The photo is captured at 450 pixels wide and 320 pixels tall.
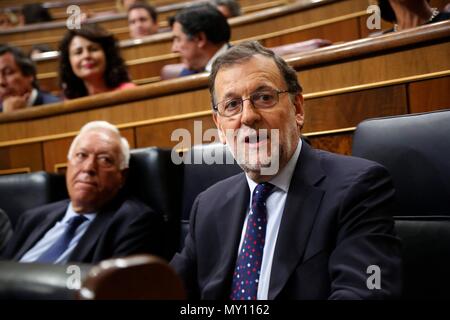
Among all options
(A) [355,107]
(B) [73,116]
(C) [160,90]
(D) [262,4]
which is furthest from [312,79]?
(D) [262,4]

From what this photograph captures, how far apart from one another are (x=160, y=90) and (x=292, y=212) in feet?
1.86

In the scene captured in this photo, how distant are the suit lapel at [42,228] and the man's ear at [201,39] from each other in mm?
575

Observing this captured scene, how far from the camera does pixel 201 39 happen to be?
1.34 m

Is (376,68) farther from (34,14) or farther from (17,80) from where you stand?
(34,14)

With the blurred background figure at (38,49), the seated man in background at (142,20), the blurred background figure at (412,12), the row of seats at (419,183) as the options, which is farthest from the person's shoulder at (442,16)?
the blurred background figure at (38,49)

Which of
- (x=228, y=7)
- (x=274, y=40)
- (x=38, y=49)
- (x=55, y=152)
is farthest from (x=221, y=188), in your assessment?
(x=38, y=49)

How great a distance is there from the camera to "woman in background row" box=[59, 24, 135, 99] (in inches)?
51.6

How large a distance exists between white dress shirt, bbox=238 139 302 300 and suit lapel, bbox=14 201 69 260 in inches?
18.1

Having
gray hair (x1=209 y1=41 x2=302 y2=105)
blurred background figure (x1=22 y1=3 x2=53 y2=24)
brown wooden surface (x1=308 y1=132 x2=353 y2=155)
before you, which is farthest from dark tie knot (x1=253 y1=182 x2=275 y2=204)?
blurred background figure (x1=22 y1=3 x2=53 y2=24)

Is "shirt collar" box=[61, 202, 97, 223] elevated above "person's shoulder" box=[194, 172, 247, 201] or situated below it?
below

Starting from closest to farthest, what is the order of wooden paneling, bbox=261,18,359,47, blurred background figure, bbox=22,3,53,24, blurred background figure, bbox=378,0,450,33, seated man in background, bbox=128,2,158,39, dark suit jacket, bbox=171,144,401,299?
dark suit jacket, bbox=171,144,401,299
blurred background figure, bbox=378,0,450,33
wooden paneling, bbox=261,18,359,47
seated man in background, bbox=128,2,158,39
blurred background figure, bbox=22,3,53,24

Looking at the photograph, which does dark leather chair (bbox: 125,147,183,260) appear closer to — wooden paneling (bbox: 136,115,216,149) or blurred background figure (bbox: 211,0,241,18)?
wooden paneling (bbox: 136,115,216,149)
